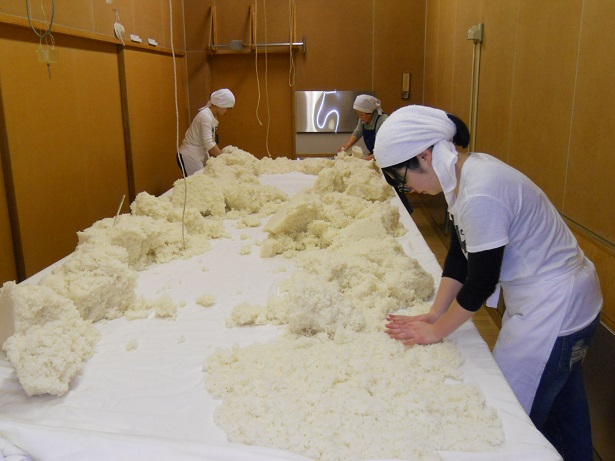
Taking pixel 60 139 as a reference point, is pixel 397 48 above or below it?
above

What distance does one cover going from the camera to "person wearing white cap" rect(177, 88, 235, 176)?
5645 mm

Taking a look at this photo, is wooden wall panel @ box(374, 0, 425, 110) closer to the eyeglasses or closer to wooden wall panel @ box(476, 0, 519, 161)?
wooden wall panel @ box(476, 0, 519, 161)

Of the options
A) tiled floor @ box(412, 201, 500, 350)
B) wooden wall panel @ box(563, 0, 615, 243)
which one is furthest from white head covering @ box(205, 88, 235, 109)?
wooden wall panel @ box(563, 0, 615, 243)

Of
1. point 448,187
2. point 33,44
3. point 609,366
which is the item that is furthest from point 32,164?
point 609,366

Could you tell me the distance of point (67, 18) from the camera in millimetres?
4258

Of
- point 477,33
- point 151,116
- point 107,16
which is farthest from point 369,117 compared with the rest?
point 107,16

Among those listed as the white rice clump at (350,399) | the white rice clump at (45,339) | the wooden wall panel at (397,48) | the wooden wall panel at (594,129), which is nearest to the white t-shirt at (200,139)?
the wooden wall panel at (397,48)

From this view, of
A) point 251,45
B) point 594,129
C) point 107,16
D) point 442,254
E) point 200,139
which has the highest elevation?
point 107,16

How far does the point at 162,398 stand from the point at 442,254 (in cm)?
413

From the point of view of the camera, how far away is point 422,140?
4.90 feet

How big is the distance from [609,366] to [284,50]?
5.94 meters

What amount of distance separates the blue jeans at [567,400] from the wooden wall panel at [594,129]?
0.61 meters

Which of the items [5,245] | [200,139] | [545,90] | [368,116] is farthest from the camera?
[200,139]

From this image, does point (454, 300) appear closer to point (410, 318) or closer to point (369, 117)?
point (410, 318)
